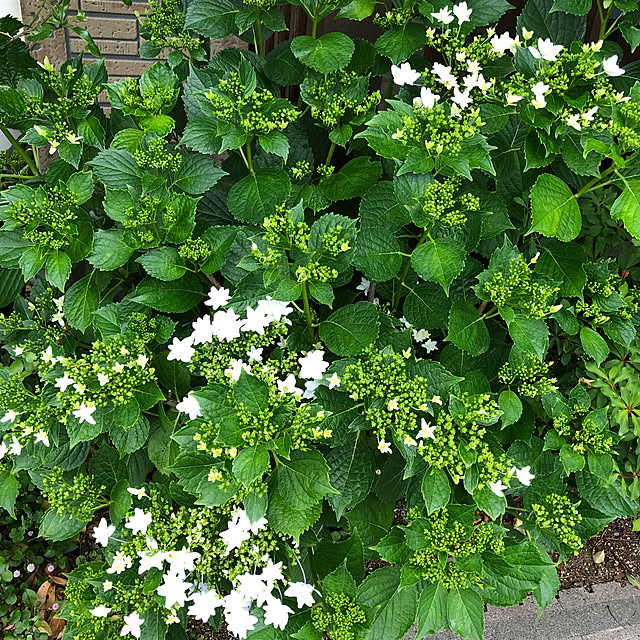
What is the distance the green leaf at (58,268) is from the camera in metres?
1.55

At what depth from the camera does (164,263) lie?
150cm

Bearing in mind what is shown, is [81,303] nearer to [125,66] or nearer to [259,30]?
[259,30]

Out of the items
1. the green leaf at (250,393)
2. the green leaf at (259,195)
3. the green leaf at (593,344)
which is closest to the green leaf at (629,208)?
the green leaf at (593,344)

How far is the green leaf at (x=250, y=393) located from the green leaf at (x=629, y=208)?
38.5 inches

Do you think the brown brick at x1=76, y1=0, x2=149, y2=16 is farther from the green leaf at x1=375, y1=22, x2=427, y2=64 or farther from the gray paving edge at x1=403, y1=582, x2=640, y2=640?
the gray paving edge at x1=403, y1=582, x2=640, y2=640

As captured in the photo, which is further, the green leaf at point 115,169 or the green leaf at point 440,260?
the green leaf at point 115,169

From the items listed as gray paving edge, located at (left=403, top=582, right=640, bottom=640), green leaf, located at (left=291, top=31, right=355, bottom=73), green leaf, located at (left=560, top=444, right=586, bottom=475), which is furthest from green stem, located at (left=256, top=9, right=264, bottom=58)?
gray paving edge, located at (left=403, top=582, right=640, bottom=640)

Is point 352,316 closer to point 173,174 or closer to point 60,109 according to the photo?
point 173,174

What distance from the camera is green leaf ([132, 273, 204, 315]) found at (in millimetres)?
1518

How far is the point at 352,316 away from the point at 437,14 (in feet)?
2.80

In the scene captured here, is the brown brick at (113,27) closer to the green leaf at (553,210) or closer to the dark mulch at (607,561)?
the green leaf at (553,210)

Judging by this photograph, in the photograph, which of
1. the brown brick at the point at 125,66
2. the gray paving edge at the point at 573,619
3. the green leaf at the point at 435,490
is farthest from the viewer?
the brown brick at the point at 125,66

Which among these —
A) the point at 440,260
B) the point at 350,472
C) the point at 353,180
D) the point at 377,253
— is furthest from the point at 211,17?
the point at 350,472

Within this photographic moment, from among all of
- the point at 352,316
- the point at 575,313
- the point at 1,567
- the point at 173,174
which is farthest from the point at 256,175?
the point at 1,567
